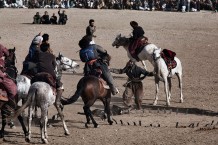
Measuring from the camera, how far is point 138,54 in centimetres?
2448

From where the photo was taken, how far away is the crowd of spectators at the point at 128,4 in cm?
5475

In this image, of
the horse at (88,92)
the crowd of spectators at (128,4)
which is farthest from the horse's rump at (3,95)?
the crowd of spectators at (128,4)

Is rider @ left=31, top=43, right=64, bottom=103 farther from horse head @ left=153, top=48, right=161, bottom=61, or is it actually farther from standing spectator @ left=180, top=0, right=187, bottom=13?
standing spectator @ left=180, top=0, right=187, bottom=13

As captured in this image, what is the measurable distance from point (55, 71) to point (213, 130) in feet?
12.8

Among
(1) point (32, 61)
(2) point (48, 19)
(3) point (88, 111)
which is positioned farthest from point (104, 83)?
(2) point (48, 19)

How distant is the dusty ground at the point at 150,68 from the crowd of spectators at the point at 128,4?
1.74 metres

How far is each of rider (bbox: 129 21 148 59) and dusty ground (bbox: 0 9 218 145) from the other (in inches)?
56.1

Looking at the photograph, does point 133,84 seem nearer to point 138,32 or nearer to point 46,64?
point 138,32

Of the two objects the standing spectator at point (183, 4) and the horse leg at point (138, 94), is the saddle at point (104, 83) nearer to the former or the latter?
the horse leg at point (138, 94)

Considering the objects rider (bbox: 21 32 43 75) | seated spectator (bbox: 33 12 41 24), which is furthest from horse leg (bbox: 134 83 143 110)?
seated spectator (bbox: 33 12 41 24)

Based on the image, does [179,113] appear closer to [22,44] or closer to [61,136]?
[61,136]

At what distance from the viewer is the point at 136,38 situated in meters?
24.3

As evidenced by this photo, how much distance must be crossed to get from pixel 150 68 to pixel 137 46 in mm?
5588

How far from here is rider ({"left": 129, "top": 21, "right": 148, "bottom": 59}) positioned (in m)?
24.0
